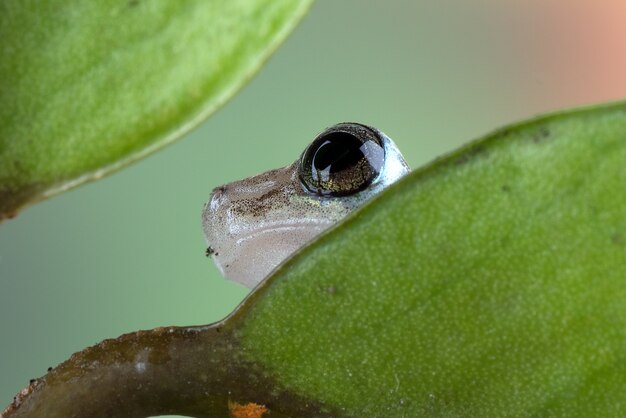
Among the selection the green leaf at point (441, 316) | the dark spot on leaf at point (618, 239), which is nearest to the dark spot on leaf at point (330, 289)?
the green leaf at point (441, 316)

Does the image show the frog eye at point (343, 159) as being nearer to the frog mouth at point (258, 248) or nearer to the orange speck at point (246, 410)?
the frog mouth at point (258, 248)

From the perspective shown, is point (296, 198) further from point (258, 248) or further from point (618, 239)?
point (618, 239)

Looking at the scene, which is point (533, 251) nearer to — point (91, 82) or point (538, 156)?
point (538, 156)

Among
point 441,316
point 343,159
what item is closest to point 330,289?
point 441,316

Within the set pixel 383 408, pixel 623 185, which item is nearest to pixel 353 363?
pixel 383 408

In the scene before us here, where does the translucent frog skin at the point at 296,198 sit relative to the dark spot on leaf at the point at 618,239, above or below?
above

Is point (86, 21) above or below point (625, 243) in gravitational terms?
above
